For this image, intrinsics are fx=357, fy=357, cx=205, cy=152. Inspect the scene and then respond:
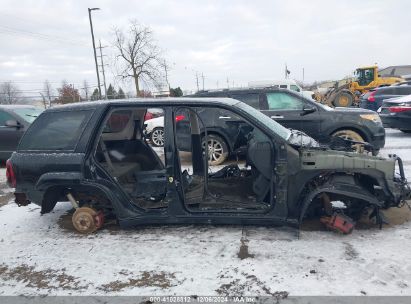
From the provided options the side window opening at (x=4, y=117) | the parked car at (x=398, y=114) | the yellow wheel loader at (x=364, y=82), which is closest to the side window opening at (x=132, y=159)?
the side window opening at (x=4, y=117)

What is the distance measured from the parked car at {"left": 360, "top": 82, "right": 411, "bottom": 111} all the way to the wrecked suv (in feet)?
41.4

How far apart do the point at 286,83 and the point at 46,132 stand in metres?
21.4

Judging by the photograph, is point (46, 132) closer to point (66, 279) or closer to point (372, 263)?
point (66, 279)

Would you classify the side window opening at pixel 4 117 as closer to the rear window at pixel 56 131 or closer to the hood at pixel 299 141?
the rear window at pixel 56 131

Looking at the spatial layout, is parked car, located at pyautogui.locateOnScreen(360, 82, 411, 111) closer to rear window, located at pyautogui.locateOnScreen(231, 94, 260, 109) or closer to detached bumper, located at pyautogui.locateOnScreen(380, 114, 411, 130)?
detached bumper, located at pyautogui.locateOnScreen(380, 114, 411, 130)

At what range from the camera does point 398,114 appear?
1038cm

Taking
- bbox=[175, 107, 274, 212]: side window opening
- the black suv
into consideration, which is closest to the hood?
bbox=[175, 107, 274, 212]: side window opening

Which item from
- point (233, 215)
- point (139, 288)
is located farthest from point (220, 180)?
point (139, 288)

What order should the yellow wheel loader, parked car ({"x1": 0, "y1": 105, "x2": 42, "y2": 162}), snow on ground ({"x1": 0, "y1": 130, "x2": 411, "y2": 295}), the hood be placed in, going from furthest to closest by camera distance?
1. the yellow wheel loader
2. parked car ({"x1": 0, "y1": 105, "x2": 42, "y2": 162})
3. the hood
4. snow on ground ({"x1": 0, "y1": 130, "x2": 411, "y2": 295})

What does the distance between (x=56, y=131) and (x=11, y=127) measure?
543cm

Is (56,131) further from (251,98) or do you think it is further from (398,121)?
(398,121)

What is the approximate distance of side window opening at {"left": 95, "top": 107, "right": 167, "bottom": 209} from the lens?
4.44 meters

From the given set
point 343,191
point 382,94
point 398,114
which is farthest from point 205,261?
point 382,94

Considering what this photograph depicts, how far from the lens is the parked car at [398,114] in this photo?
10.3 meters
